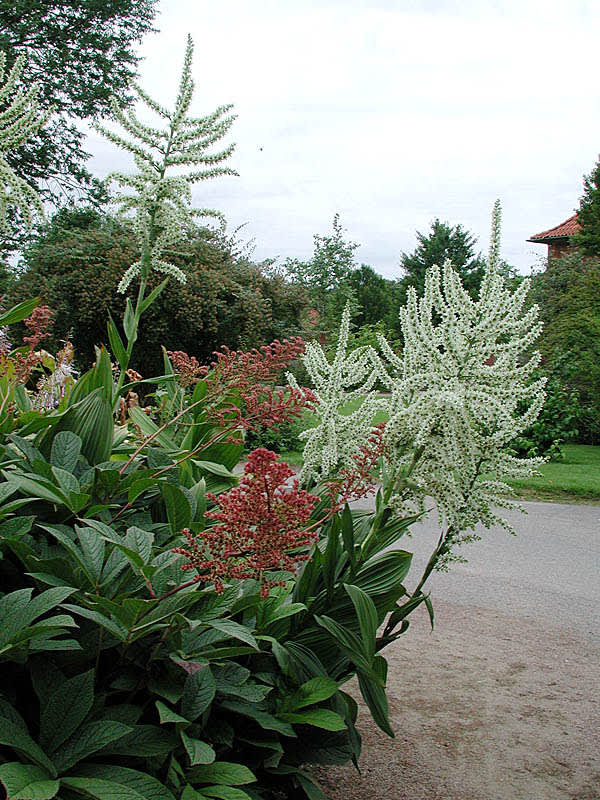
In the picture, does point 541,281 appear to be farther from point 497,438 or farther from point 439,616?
point 497,438

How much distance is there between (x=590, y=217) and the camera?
25984 mm

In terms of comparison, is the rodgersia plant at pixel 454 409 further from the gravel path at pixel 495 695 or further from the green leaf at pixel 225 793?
the gravel path at pixel 495 695

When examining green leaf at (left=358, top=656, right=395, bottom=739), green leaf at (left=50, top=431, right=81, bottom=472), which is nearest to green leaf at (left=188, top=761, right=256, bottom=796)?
green leaf at (left=358, top=656, right=395, bottom=739)

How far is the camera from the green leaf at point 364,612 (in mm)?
1645

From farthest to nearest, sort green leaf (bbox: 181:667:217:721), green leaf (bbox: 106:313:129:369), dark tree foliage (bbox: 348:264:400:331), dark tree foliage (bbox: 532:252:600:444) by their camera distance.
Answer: dark tree foliage (bbox: 348:264:400:331), dark tree foliage (bbox: 532:252:600:444), green leaf (bbox: 106:313:129:369), green leaf (bbox: 181:667:217:721)

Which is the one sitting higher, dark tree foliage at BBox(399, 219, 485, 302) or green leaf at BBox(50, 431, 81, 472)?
dark tree foliage at BBox(399, 219, 485, 302)

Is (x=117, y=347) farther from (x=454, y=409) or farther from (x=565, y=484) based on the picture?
(x=565, y=484)

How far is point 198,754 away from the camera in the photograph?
1.40 metres

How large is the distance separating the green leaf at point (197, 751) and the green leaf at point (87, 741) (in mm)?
130

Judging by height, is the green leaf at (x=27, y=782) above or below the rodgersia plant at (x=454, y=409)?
below

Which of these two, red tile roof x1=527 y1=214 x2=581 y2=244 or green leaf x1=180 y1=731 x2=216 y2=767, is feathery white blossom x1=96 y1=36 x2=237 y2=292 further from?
red tile roof x1=527 y1=214 x2=581 y2=244

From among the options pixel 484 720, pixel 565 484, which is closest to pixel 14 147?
pixel 484 720

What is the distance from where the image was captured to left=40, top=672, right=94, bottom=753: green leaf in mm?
1357

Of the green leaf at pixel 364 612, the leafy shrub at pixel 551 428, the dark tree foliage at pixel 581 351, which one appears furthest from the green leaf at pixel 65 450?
the dark tree foliage at pixel 581 351
